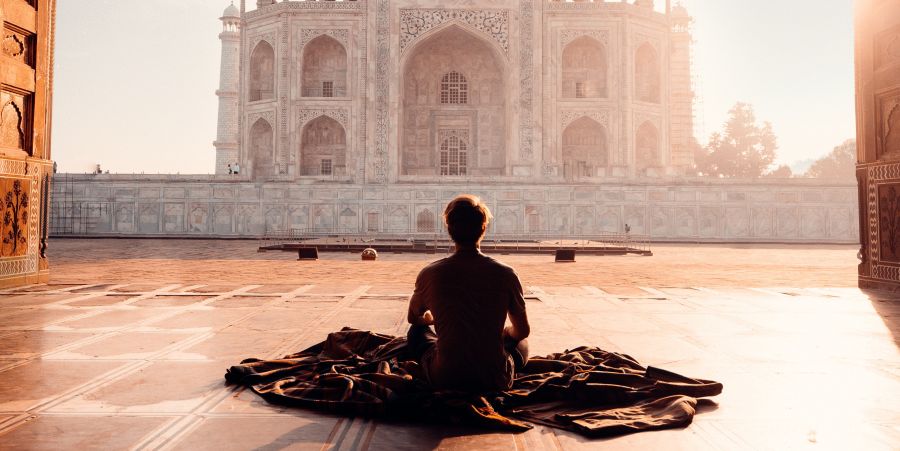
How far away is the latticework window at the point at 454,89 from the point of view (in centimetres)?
2891

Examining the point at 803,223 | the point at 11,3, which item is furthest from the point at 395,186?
the point at 11,3

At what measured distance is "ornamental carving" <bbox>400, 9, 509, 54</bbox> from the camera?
1019 inches

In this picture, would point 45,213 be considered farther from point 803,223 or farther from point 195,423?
point 803,223

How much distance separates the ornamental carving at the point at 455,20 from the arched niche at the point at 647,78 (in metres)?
6.91

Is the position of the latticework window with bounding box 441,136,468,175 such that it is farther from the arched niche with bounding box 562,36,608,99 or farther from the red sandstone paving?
the red sandstone paving

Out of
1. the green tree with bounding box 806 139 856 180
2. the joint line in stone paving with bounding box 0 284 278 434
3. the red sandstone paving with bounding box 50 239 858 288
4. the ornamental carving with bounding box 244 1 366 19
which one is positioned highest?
the ornamental carving with bounding box 244 1 366 19

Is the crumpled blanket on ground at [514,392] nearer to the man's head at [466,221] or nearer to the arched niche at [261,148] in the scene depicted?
the man's head at [466,221]

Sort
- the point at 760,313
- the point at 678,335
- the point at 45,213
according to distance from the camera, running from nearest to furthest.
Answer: the point at 678,335 < the point at 760,313 < the point at 45,213

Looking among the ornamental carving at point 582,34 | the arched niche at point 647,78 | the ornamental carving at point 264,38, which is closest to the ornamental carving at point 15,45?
the ornamental carving at point 264,38

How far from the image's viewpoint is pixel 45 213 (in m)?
7.41

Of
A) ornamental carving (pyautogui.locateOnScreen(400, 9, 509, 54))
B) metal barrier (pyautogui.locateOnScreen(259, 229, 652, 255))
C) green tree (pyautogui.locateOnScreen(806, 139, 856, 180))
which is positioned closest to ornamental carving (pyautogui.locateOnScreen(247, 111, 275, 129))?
ornamental carving (pyautogui.locateOnScreen(400, 9, 509, 54))

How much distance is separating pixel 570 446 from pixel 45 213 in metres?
7.62

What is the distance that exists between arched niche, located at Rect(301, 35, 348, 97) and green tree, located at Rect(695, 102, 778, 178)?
30992mm

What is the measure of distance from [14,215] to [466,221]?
662cm
